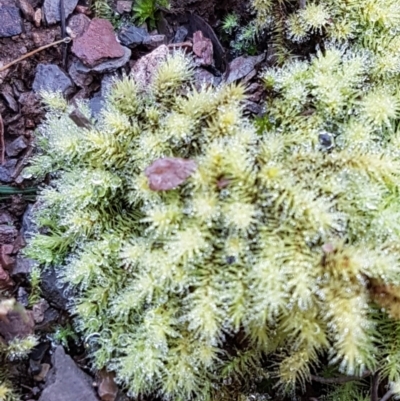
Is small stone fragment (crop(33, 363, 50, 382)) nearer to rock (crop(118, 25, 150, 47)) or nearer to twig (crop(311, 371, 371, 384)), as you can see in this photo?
twig (crop(311, 371, 371, 384))

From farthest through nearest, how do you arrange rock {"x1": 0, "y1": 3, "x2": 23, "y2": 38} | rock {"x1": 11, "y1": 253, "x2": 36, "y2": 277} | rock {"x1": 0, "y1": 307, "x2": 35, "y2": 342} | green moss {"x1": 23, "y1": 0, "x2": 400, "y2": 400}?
rock {"x1": 0, "y1": 3, "x2": 23, "y2": 38}
rock {"x1": 11, "y1": 253, "x2": 36, "y2": 277}
rock {"x1": 0, "y1": 307, "x2": 35, "y2": 342}
green moss {"x1": 23, "y1": 0, "x2": 400, "y2": 400}

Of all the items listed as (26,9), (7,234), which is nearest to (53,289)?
(7,234)

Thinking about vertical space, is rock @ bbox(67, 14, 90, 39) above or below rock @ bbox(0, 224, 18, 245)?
above

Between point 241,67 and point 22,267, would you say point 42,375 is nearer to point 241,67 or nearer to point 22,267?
point 22,267

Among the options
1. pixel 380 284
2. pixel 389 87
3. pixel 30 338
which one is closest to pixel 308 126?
pixel 389 87

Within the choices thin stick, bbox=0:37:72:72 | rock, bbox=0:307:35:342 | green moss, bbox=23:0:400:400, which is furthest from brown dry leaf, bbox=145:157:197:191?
thin stick, bbox=0:37:72:72

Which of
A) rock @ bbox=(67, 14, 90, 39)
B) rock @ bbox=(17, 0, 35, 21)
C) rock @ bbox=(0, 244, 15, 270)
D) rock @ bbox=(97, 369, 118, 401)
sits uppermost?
rock @ bbox=(17, 0, 35, 21)

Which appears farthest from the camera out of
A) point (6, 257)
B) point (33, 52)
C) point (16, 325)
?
point (33, 52)

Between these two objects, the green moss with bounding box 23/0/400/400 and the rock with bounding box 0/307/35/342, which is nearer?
the green moss with bounding box 23/0/400/400
